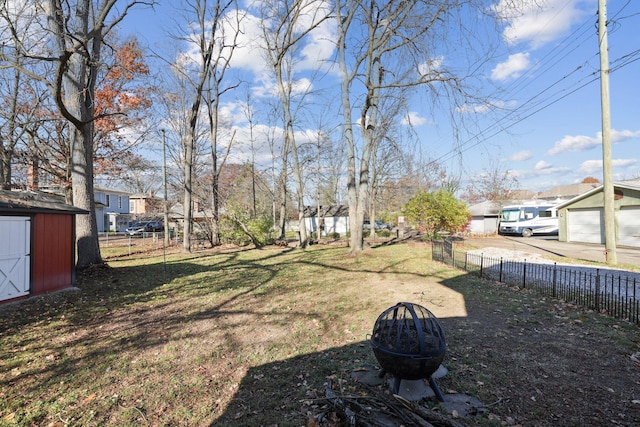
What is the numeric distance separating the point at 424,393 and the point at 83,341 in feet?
16.7

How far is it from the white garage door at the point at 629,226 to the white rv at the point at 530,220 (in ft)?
24.8

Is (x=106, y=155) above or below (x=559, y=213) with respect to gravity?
above

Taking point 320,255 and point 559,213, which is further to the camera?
point 559,213

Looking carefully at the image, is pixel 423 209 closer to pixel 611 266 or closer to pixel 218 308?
pixel 611 266

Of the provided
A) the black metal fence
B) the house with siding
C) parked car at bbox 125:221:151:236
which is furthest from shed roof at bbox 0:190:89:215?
the house with siding

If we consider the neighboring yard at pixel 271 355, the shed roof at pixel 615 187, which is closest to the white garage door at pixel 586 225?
the shed roof at pixel 615 187

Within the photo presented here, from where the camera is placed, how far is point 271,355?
4465 millimetres

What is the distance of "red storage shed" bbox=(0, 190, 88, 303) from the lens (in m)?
6.53

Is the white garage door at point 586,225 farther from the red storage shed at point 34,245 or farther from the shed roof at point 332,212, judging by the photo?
the red storage shed at point 34,245

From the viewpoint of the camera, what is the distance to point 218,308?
6723 millimetres

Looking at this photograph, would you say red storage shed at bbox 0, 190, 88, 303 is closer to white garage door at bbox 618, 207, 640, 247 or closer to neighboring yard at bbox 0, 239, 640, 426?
neighboring yard at bbox 0, 239, 640, 426

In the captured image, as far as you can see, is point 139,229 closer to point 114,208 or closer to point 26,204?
point 114,208

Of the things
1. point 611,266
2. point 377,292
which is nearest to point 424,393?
point 377,292

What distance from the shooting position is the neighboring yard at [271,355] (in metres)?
3.14
